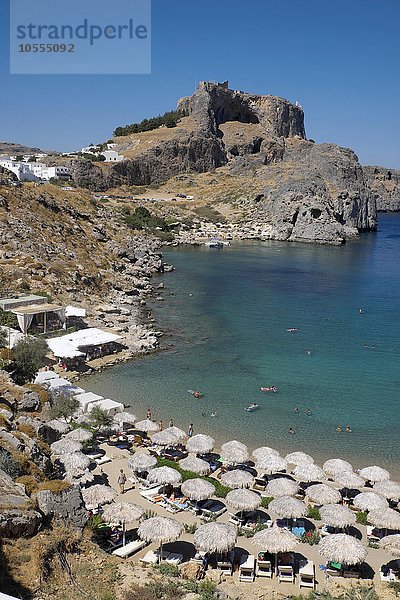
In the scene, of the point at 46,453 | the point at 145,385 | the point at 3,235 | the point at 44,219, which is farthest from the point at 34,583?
the point at 44,219

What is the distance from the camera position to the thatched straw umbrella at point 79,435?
861 inches

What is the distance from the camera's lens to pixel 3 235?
51375 mm

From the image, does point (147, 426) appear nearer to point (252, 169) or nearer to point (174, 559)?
point (174, 559)

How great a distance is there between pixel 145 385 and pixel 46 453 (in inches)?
Answer: 529

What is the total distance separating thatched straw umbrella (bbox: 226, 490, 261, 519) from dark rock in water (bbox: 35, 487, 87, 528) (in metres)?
5.81

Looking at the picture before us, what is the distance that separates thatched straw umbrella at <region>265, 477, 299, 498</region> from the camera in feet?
62.5

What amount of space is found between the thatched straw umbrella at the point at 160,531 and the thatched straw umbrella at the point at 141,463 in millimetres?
4461

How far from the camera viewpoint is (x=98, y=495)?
17672 mm

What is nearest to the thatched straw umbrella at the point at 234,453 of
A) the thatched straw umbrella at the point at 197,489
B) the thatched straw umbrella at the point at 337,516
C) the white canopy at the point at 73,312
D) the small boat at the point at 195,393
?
the thatched straw umbrella at the point at 197,489

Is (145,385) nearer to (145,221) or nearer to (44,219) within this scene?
(44,219)

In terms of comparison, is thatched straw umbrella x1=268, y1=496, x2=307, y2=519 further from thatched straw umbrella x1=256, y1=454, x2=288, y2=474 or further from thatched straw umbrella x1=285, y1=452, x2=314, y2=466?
thatched straw umbrella x1=285, y1=452, x2=314, y2=466

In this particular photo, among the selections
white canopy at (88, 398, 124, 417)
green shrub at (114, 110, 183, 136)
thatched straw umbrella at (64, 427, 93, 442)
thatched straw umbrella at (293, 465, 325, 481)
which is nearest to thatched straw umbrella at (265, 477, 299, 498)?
thatched straw umbrella at (293, 465, 325, 481)

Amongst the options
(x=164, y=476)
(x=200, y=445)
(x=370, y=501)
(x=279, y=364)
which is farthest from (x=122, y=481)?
(x=279, y=364)

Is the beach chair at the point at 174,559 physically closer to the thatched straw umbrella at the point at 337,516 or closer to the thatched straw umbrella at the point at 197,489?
the thatched straw umbrella at the point at 197,489
